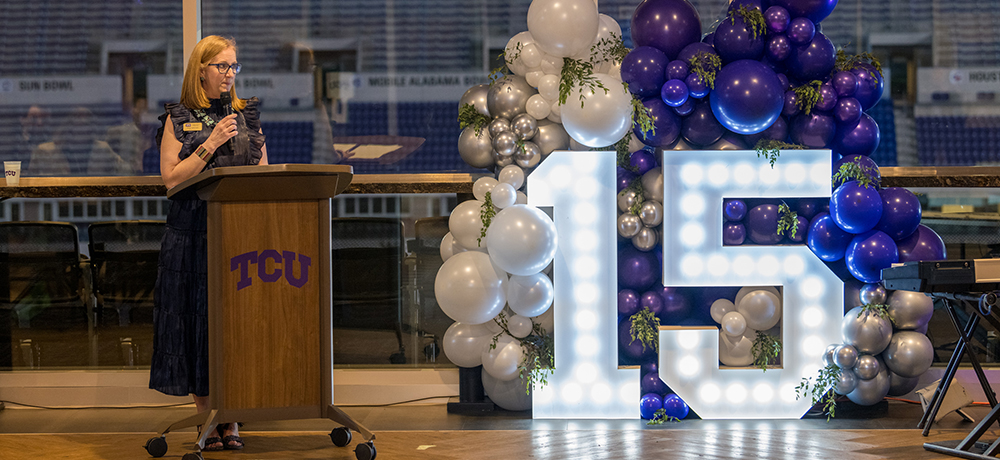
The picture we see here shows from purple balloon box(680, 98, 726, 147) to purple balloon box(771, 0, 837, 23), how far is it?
48 centimetres

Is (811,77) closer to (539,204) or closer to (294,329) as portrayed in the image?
(539,204)

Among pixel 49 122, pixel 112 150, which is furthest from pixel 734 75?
pixel 49 122

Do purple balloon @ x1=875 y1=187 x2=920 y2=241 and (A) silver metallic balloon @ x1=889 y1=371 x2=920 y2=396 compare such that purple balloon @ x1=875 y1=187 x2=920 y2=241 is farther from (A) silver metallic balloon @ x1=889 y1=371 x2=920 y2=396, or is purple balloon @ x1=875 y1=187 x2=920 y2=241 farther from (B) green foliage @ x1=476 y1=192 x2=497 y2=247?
(B) green foliage @ x1=476 y1=192 x2=497 y2=247

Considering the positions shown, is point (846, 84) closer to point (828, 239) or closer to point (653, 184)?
point (828, 239)

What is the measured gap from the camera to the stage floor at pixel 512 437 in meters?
2.87

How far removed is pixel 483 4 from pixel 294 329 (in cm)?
232

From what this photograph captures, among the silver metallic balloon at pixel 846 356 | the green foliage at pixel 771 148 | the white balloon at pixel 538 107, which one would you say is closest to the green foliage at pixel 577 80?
the white balloon at pixel 538 107

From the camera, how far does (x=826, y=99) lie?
321 centimetres

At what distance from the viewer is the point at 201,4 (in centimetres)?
417

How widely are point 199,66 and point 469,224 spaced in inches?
46.3

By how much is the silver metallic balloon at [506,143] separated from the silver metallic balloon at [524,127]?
1.0 inches

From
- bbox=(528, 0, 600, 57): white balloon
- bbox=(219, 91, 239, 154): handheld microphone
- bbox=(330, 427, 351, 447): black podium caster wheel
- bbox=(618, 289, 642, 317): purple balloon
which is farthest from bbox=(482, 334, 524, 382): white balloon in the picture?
bbox=(219, 91, 239, 154): handheld microphone

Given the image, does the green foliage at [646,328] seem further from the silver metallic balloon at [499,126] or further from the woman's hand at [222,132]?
the woman's hand at [222,132]

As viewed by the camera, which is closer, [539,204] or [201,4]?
[539,204]
